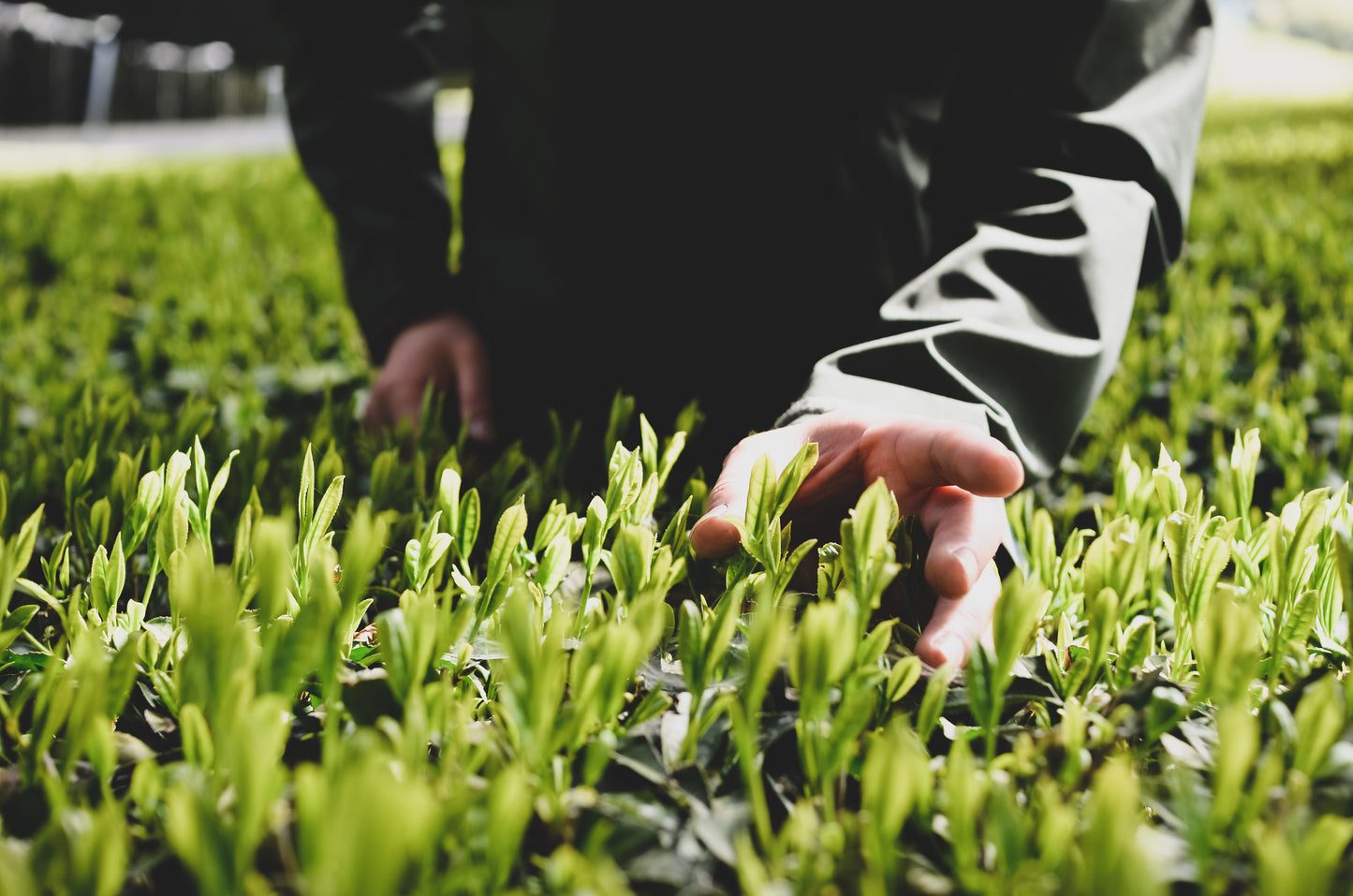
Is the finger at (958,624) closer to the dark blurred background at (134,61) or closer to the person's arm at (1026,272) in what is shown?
the person's arm at (1026,272)

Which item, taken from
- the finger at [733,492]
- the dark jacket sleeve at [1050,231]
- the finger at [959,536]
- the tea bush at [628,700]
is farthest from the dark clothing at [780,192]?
the tea bush at [628,700]

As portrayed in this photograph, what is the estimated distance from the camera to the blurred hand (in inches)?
87.1

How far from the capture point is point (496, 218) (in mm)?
2453

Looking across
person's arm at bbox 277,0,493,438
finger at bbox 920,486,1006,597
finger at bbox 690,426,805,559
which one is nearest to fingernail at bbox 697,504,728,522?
finger at bbox 690,426,805,559

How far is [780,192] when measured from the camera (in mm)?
2139

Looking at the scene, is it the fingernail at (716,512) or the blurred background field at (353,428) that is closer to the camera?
the blurred background field at (353,428)

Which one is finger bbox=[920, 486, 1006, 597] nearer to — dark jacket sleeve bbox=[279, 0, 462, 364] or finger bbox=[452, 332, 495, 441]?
finger bbox=[452, 332, 495, 441]

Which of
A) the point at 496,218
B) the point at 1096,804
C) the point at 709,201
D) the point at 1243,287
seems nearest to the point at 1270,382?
the point at 1243,287

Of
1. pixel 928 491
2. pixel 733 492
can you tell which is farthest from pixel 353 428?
pixel 928 491

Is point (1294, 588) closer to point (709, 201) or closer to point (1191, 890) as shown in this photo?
point (1191, 890)

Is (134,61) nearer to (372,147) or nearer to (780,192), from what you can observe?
(372,147)

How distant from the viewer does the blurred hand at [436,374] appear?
7.26ft

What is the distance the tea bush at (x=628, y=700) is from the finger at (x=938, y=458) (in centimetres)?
9

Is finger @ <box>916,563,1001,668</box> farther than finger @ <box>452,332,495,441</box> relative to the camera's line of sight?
No
